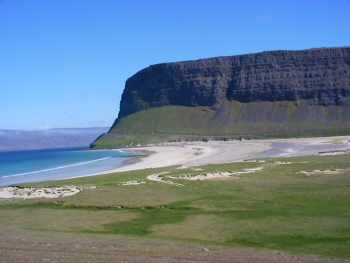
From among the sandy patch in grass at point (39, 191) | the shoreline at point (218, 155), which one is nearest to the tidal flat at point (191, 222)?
the sandy patch in grass at point (39, 191)

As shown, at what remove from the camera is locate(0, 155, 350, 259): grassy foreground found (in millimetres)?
25062

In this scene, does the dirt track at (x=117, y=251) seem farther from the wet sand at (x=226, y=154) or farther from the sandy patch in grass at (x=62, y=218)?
the wet sand at (x=226, y=154)

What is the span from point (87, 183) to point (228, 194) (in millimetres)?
22243

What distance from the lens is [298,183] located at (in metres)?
47.2

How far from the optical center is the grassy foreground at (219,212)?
25.1 meters

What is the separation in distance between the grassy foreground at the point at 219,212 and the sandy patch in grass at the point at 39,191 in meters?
2.36

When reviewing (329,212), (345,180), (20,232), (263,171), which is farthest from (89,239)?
(263,171)

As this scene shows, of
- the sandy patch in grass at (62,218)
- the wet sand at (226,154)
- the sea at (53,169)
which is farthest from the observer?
the wet sand at (226,154)

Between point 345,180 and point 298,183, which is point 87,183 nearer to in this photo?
point 298,183

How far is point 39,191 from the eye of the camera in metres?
52.0

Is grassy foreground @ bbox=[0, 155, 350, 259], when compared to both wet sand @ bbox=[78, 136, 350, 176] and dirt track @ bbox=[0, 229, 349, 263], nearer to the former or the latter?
dirt track @ bbox=[0, 229, 349, 263]

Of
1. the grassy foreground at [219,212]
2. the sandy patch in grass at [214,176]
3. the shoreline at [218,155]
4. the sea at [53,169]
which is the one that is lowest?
the sea at [53,169]

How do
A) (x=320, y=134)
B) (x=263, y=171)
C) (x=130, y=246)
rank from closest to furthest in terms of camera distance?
(x=130, y=246) < (x=263, y=171) < (x=320, y=134)

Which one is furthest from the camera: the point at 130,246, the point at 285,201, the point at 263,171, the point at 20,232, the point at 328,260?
the point at 263,171
